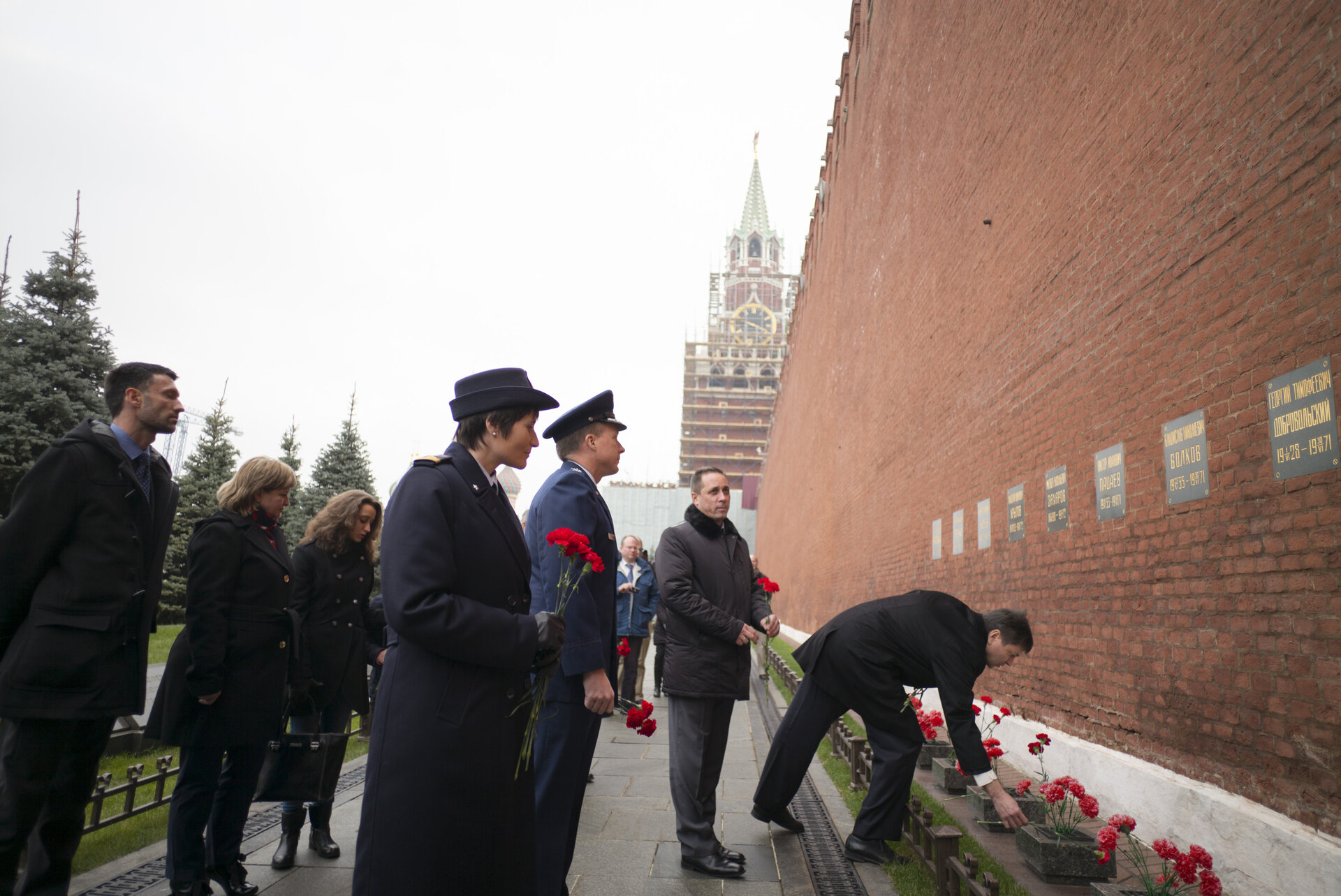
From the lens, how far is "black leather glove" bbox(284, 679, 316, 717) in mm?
4005

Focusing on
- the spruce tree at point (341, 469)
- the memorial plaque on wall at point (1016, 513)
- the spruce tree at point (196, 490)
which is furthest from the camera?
the spruce tree at point (341, 469)

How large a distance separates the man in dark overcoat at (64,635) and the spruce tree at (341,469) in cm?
2060

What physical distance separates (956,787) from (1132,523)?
2175 millimetres

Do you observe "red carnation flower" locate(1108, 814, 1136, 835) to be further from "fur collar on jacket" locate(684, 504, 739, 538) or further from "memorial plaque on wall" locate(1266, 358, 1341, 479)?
"fur collar on jacket" locate(684, 504, 739, 538)

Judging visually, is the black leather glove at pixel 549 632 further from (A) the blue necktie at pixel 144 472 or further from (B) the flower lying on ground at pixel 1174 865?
(B) the flower lying on ground at pixel 1174 865

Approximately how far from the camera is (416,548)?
2.16 m

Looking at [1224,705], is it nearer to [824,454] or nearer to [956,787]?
[956,787]

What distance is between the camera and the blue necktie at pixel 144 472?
3.20 m

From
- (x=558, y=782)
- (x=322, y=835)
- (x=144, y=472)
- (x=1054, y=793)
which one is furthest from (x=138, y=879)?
(x=1054, y=793)

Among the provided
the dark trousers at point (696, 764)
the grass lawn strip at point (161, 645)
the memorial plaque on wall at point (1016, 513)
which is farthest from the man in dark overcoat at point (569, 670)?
the grass lawn strip at point (161, 645)

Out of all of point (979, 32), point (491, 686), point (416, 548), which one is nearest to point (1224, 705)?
point (491, 686)

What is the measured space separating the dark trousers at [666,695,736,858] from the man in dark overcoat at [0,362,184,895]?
2.33 m

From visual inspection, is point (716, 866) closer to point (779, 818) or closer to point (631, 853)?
point (631, 853)

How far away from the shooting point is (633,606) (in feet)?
30.1
